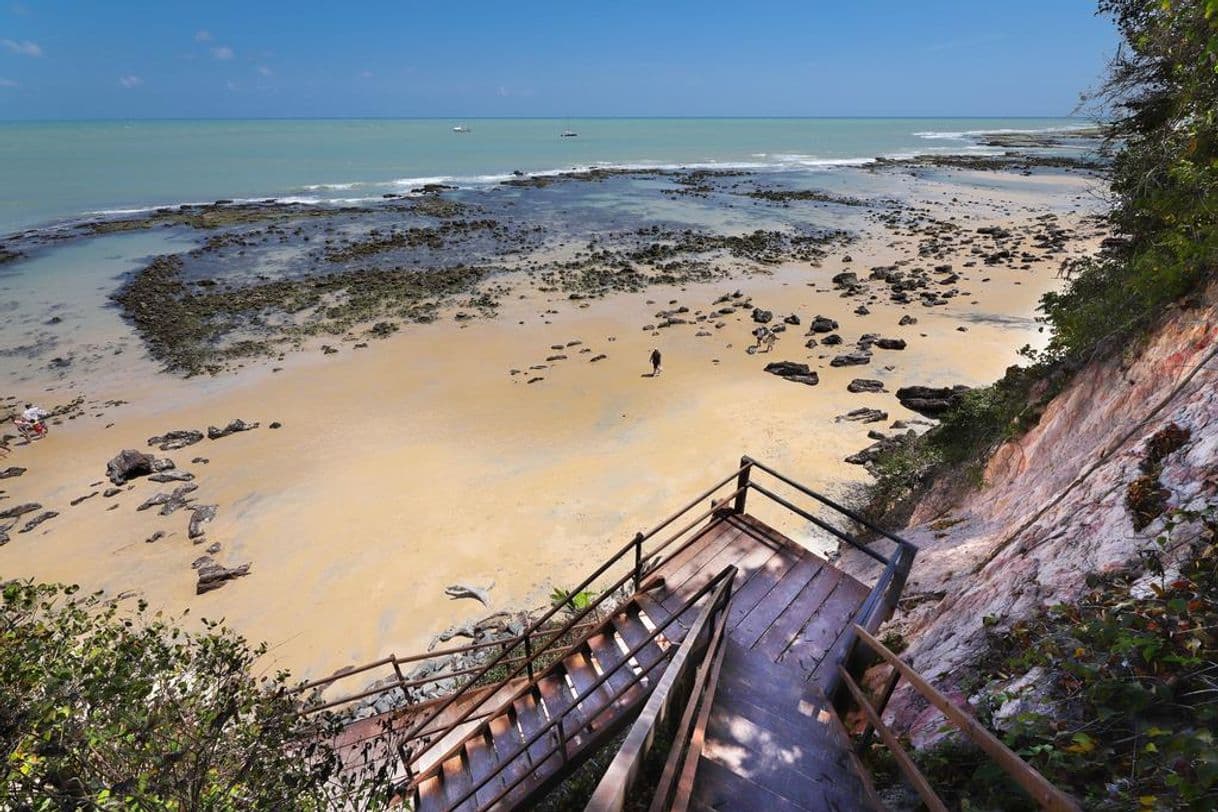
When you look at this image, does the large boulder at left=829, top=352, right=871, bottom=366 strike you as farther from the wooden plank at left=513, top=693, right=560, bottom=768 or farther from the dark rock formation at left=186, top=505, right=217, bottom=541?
the dark rock formation at left=186, top=505, right=217, bottom=541

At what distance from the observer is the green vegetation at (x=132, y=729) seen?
381 centimetres

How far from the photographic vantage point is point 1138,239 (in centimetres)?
1046

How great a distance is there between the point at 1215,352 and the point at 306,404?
78.1 ft

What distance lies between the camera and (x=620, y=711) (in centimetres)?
622

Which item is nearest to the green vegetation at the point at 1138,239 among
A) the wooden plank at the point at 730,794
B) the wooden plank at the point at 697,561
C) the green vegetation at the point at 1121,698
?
the green vegetation at the point at 1121,698

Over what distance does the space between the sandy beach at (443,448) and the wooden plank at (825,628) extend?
19.1 ft

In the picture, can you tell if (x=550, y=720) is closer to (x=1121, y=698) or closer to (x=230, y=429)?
(x=1121, y=698)

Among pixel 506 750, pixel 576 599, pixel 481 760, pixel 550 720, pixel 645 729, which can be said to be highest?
pixel 645 729

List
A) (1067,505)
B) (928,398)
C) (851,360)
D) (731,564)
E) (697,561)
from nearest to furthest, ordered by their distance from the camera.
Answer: (1067,505) → (731,564) → (697,561) → (928,398) → (851,360)

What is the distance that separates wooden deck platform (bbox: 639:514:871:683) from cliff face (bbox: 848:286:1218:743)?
85 centimetres

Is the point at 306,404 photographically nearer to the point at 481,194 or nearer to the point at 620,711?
the point at 620,711

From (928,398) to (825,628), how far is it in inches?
584

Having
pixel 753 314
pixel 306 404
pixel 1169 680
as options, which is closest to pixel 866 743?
pixel 1169 680

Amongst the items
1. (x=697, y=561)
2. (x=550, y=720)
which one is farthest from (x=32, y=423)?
(x=697, y=561)
